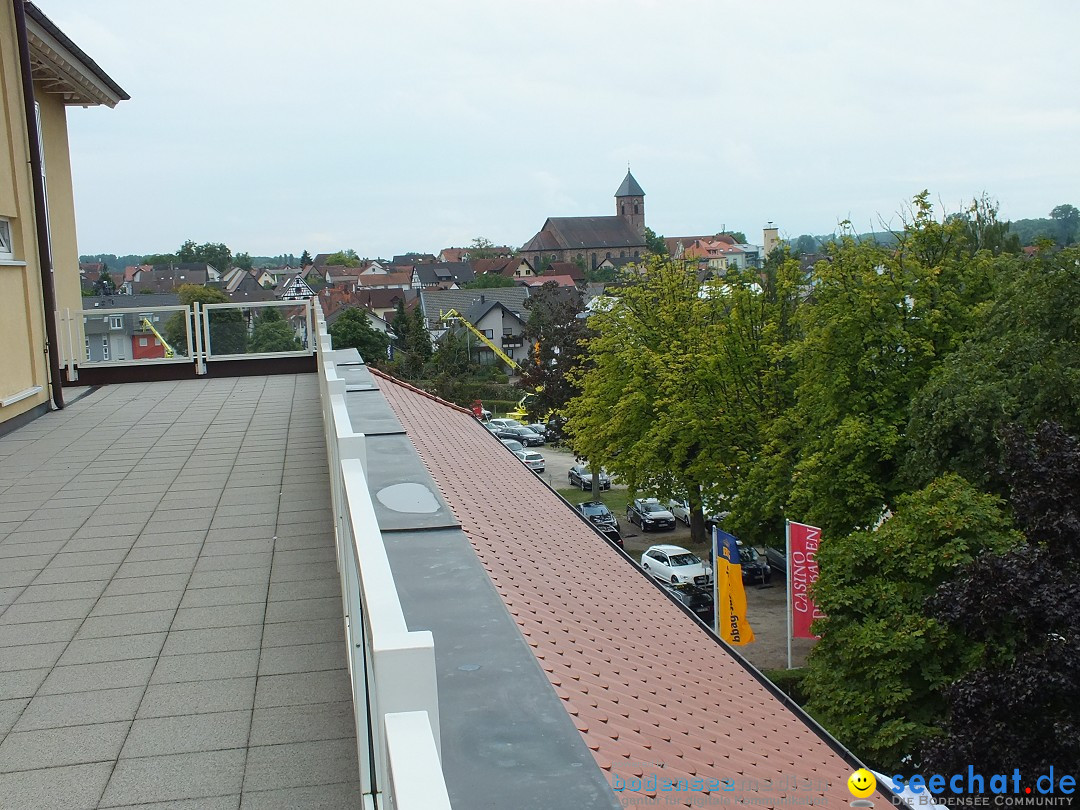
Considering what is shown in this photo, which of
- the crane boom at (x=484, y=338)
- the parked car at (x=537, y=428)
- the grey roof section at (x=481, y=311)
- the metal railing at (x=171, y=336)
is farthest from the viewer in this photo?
the grey roof section at (x=481, y=311)

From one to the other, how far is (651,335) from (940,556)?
728 inches

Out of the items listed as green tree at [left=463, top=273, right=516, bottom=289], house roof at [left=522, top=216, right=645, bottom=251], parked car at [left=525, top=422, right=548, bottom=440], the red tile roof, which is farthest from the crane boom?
house roof at [left=522, top=216, right=645, bottom=251]

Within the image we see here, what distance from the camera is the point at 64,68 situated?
1619cm

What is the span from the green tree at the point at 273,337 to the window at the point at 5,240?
14.2ft

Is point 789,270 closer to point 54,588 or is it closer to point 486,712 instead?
point 54,588

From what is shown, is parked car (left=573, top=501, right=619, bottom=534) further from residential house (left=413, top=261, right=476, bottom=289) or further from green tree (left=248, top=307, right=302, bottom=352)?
residential house (left=413, top=261, right=476, bottom=289)

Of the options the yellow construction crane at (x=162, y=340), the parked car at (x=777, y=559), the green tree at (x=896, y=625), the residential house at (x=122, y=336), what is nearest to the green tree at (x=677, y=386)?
the parked car at (x=777, y=559)

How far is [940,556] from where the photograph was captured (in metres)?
15.6

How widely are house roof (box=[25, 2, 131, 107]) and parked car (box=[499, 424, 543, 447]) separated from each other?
134ft

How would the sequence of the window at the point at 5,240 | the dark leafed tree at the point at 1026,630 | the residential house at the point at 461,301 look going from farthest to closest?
the residential house at the point at 461,301 → the window at the point at 5,240 → the dark leafed tree at the point at 1026,630

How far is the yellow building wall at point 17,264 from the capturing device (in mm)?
11992

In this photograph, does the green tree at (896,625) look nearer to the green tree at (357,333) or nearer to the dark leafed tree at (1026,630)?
the dark leafed tree at (1026,630)

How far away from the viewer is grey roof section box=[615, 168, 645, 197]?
610ft

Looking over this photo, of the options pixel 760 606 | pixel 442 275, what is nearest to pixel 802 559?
pixel 760 606
